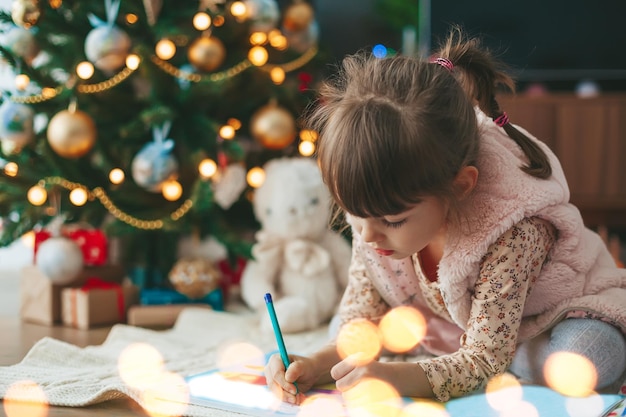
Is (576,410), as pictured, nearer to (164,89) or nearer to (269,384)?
(269,384)

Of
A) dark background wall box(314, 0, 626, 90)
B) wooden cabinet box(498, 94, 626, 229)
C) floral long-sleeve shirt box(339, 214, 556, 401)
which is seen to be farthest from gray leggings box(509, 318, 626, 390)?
dark background wall box(314, 0, 626, 90)

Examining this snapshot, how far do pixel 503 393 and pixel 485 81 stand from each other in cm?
42

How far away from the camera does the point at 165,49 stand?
5.83ft

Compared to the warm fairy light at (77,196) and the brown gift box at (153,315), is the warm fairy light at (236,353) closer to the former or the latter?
the brown gift box at (153,315)

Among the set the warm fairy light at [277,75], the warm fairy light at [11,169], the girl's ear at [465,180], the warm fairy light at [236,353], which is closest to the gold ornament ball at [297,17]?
the warm fairy light at [277,75]

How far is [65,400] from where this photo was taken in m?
1.00

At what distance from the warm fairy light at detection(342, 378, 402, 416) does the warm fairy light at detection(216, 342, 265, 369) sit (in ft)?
1.11

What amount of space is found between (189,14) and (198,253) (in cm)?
60

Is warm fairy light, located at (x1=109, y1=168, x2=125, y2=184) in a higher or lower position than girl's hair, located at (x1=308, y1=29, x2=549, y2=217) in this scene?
lower

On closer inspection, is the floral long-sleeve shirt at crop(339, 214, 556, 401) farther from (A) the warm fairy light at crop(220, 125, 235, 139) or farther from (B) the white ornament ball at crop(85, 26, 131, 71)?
(B) the white ornament ball at crop(85, 26, 131, 71)

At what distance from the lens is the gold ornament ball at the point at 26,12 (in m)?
1.71

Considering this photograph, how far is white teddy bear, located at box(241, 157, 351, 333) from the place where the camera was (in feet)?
5.58

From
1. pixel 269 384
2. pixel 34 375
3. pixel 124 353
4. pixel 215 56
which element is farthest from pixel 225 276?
pixel 269 384

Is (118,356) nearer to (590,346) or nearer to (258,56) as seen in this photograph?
(590,346)
